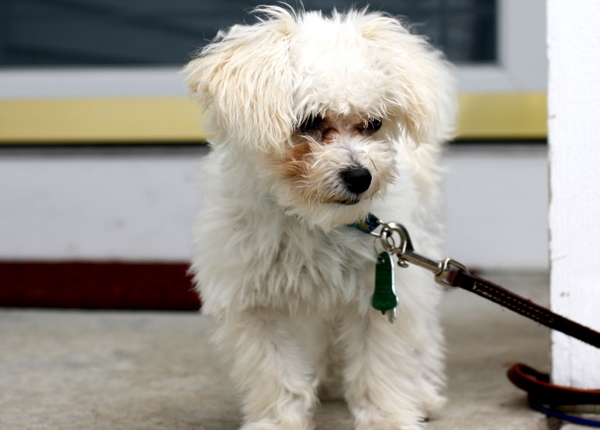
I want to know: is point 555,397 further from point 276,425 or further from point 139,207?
point 139,207

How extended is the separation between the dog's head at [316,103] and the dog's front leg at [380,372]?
0.40 m

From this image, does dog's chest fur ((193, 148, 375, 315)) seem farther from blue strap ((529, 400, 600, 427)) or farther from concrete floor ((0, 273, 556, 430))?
blue strap ((529, 400, 600, 427))

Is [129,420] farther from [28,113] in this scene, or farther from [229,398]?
[28,113]

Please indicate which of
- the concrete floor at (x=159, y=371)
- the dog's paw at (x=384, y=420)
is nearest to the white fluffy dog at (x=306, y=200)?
the dog's paw at (x=384, y=420)

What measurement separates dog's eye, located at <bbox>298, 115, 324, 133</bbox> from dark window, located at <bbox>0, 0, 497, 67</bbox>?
3146 mm

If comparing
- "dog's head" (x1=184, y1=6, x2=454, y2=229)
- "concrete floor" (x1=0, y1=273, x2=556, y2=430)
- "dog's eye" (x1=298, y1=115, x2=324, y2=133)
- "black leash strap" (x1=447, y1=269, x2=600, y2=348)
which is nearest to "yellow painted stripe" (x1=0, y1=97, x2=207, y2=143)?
"concrete floor" (x1=0, y1=273, x2=556, y2=430)

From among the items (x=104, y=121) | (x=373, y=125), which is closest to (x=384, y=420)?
(x=373, y=125)

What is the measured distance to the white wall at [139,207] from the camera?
502 cm

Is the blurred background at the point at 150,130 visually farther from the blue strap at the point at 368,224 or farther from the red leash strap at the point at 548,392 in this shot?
the blue strap at the point at 368,224

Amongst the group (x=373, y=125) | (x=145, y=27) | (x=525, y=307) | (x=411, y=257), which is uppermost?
(x=145, y=27)

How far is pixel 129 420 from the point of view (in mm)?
2432

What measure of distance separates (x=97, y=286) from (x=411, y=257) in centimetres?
281

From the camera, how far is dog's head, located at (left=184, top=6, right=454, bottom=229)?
6.70ft

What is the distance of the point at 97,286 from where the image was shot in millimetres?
4551
